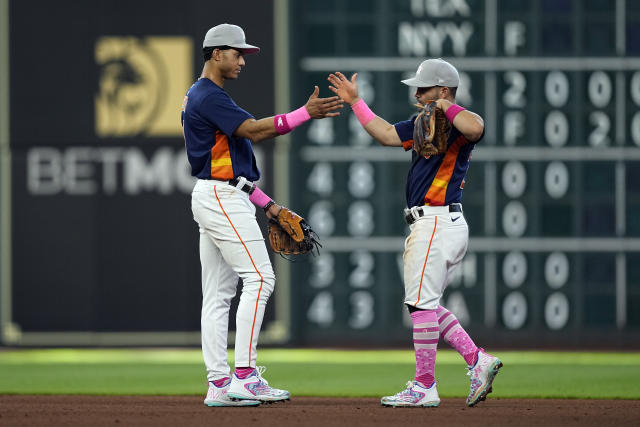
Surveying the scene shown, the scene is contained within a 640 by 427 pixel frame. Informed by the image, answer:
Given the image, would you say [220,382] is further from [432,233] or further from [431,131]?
[431,131]

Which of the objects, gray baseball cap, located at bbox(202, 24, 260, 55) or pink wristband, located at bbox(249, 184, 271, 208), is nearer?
gray baseball cap, located at bbox(202, 24, 260, 55)

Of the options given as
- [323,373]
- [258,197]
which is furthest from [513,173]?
[258,197]

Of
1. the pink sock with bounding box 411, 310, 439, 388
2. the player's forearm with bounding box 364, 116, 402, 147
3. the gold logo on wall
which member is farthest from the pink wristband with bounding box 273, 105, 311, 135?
the gold logo on wall

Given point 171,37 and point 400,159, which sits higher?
point 171,37

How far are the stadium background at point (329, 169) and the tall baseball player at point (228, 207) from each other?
4.76 metres

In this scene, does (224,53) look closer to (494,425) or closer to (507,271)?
(494,425)

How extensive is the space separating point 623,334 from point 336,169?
2.99 m

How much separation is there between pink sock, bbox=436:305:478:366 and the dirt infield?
285 mm

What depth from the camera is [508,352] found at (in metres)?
11.5

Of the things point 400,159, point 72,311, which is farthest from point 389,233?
point 72,311

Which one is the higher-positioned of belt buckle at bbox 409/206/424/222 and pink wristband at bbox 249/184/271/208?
pink wristband at bbox 249/184/271/208

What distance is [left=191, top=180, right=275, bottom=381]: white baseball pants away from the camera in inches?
261

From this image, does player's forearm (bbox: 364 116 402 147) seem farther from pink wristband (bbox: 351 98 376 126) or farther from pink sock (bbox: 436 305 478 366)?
pink sock (bbox: 436 305 478 366)

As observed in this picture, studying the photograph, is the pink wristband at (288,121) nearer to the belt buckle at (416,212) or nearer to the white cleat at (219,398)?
the belt buckle at (416,212)
